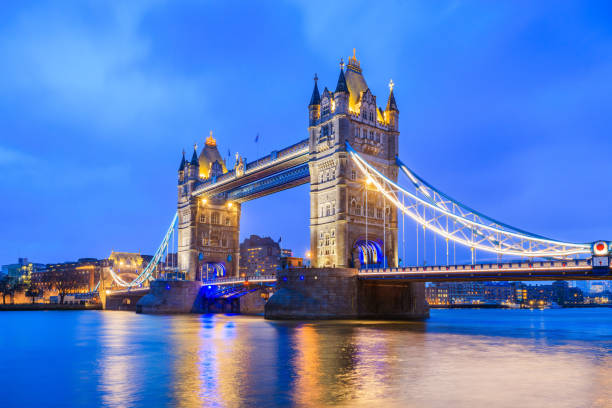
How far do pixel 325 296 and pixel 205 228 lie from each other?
4257 cm

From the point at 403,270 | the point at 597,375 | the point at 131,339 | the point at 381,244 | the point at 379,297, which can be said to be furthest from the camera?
the point at 381,244

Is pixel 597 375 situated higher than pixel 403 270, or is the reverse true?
pixel 403 270

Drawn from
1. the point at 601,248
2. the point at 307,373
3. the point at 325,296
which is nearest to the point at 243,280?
the point at 325,296

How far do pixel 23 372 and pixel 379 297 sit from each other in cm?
3941

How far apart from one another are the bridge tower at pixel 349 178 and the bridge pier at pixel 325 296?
3.49m

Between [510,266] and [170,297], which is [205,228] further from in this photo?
[510,266]

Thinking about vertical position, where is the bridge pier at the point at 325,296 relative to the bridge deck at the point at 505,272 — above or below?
below

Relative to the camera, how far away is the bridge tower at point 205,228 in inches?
3474

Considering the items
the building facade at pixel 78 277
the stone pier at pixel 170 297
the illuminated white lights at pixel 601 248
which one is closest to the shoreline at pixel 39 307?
the building facade at pixel 78 277

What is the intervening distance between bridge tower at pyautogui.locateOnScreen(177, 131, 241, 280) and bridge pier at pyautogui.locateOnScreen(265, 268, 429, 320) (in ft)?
119

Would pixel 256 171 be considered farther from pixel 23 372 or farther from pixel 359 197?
pixel 23 372

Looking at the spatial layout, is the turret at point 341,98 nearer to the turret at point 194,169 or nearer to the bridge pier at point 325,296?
the bridge pier at point 325,296

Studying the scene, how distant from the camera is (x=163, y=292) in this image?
263 feet

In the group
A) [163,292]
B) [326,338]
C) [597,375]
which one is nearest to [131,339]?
[326,338]
